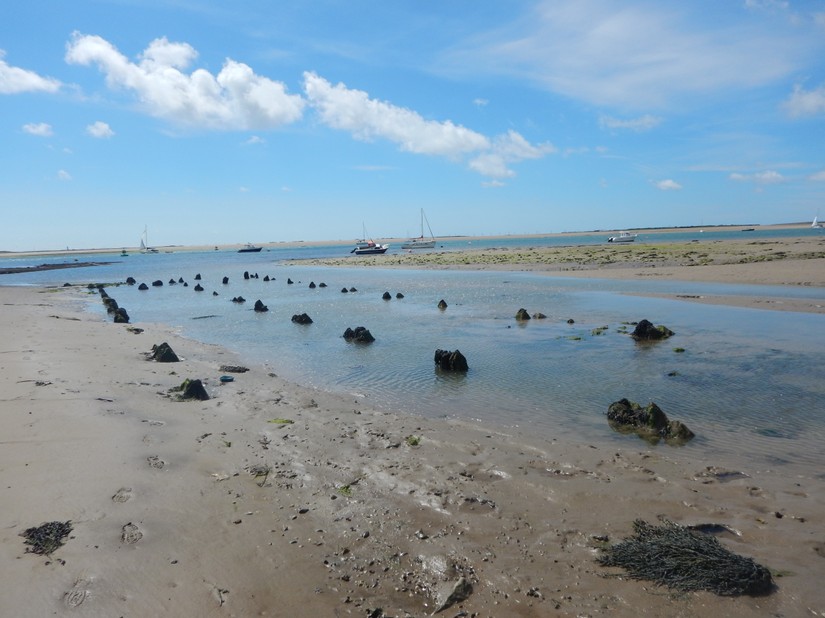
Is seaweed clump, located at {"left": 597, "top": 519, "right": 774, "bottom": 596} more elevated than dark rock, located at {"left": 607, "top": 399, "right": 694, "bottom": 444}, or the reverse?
seaweed clump, located at {"left": 597, "top": 519, "right": 774, "bottom": 596}

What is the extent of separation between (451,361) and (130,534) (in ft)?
30.3

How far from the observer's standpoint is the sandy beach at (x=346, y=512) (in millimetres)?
4758

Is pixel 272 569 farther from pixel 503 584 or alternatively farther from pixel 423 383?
pixel 423 383

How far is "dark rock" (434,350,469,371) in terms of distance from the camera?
1384 centimetres

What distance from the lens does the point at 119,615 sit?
14.5ft

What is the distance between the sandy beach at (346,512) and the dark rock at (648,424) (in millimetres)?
419

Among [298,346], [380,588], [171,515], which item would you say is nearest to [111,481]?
[171,515]

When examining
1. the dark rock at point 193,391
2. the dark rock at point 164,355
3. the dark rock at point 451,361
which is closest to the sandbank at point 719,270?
the dark rock at point 451,361

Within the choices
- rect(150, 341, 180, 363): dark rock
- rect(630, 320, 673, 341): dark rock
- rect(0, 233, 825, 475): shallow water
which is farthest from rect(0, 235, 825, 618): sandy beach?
rect(630, 320, 673, 341): dark rock

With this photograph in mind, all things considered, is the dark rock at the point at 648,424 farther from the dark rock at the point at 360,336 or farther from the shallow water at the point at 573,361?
the dark rock at the point at 360,336

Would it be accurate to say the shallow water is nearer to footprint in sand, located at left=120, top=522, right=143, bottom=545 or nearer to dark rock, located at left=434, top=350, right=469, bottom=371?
dark rock, located at left=434, top=350, right=469, bottom=371

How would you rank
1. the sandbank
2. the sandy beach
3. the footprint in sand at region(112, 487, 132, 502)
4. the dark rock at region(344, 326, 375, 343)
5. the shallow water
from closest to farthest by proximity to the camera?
the sandy beach → the footprint in sand at region(112, 487, 132, 502) → the shallow water → the dark rock at region(344, 326, 375, 343) → the sandbank

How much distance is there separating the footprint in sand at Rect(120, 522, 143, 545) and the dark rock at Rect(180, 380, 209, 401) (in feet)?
18.5

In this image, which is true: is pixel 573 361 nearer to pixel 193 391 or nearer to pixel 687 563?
pixel 193 391
